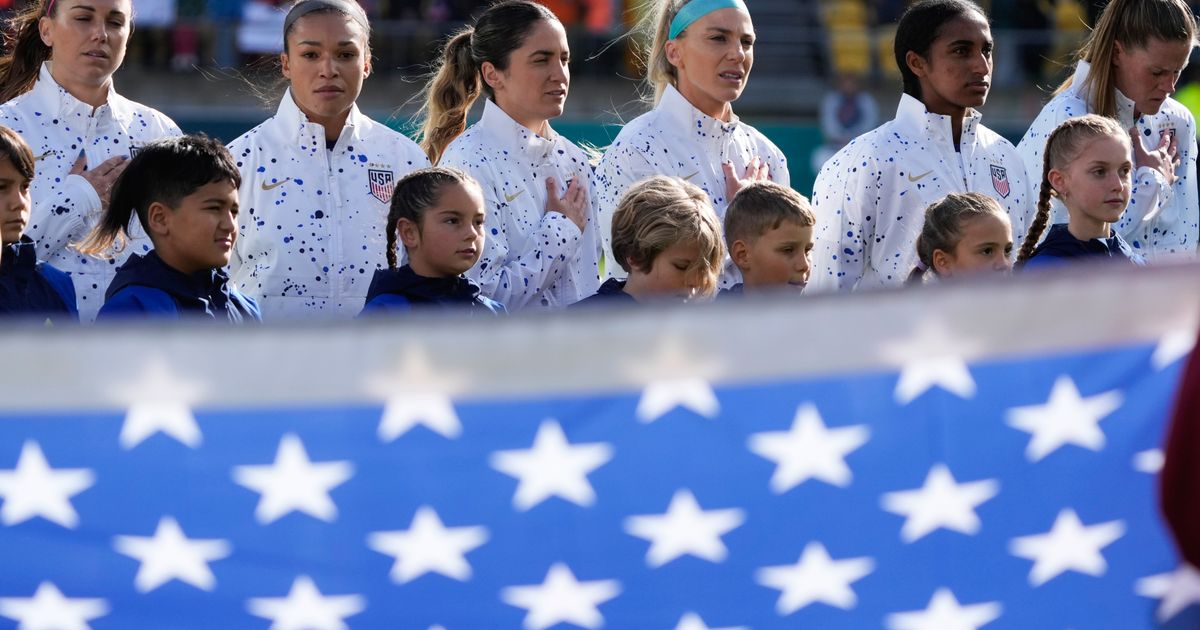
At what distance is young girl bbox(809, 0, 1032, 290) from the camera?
187 inches

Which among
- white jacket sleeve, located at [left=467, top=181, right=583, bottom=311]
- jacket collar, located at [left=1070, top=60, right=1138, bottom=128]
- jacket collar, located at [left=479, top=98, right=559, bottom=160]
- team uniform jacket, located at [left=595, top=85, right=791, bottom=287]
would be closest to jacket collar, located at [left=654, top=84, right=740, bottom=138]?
team uniform jacket, located at [left=595, top=85, right=791, bottom=287]

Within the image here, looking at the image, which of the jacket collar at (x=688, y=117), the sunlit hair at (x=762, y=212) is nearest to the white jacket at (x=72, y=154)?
the jacket collar at (x=688, y=117)

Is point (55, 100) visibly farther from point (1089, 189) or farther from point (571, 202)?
point (1089, 189)

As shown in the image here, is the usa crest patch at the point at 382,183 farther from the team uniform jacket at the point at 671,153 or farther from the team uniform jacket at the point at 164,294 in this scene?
the team uniform jacket at the point at 164,294

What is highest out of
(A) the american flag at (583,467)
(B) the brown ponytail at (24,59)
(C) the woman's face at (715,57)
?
(B) the brown ponytail at (24,59)

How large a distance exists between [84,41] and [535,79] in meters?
1.36

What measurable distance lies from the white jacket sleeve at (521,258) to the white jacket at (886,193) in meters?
0.81

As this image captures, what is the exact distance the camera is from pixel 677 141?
16.0 feet

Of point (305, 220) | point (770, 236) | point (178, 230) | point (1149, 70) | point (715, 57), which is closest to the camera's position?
point (178, 230)

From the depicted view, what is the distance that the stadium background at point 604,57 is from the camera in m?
15.2

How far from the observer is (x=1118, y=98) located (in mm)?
5508

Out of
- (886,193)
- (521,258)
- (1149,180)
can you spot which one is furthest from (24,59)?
(1149,180)

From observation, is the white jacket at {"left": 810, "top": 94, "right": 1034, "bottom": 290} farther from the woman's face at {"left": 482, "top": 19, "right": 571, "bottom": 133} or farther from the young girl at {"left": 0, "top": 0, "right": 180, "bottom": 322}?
the young girl at {"left": 0, "top": 0, "right": 180, "bottom": 322}

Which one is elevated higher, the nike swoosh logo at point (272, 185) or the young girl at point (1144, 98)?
the young girl at point (1144, 98)
